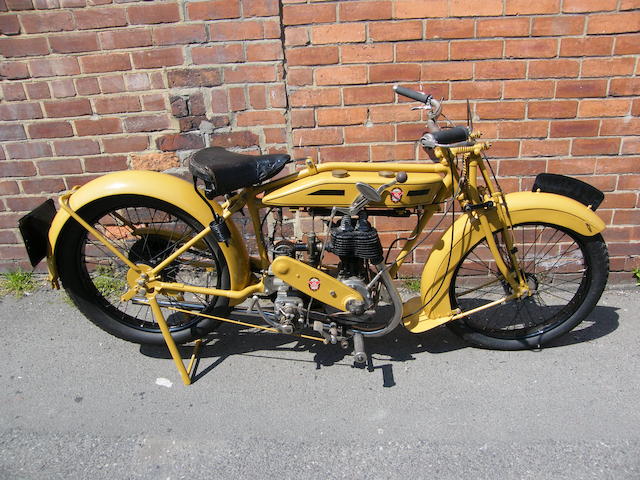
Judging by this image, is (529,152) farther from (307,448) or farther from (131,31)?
(131,31)

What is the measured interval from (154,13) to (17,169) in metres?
1.44

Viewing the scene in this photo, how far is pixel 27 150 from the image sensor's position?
3.27 metres

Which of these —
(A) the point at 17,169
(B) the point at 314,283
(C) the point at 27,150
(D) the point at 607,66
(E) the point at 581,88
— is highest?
(D) the point at 607,66

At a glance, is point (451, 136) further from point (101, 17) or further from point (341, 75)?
point (101, 17)

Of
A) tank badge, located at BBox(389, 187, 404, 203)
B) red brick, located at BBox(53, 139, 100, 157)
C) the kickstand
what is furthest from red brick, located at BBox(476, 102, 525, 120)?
red brick, located at BBox(53, 139, 100, 157)

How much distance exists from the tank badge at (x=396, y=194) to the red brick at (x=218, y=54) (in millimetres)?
1340

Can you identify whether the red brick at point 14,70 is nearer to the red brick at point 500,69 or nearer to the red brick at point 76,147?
the red brick at point 76,147

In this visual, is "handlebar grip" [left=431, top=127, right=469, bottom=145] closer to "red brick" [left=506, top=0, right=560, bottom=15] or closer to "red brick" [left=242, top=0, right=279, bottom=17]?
"red brick" [left=506, top=0, right=560, bottom=15]

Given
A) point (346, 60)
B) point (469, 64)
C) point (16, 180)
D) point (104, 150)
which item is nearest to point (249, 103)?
point (346, 60)

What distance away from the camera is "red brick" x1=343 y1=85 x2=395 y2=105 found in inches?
116

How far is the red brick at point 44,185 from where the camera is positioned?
334cm

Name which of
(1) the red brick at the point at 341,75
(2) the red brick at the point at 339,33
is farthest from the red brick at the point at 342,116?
(2) the red brick at the point at 339,33

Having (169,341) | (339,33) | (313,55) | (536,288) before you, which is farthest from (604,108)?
(169,341)

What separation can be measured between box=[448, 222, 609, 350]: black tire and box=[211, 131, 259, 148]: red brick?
4.83 ft
